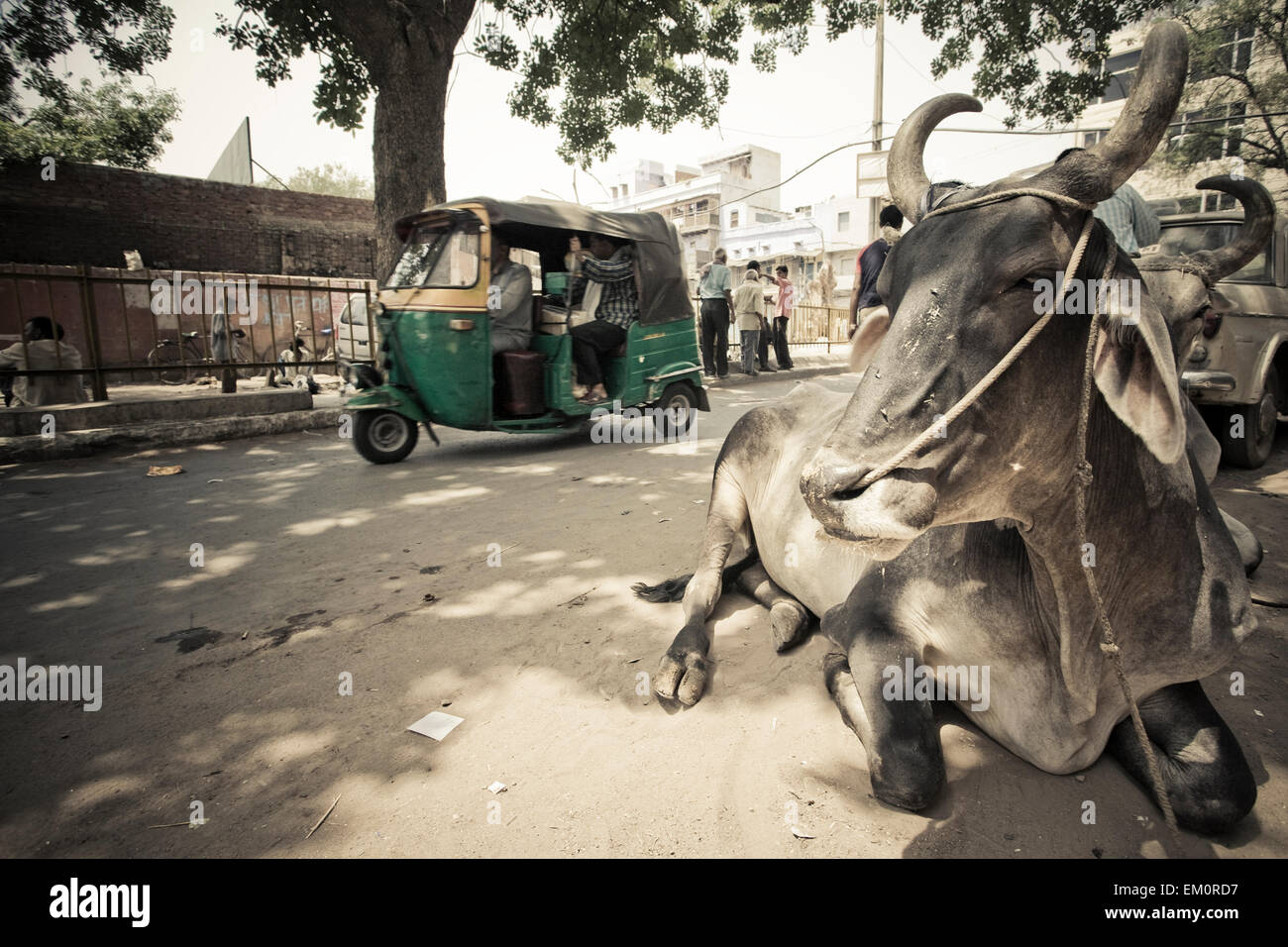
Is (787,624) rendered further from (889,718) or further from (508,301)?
(508,301)

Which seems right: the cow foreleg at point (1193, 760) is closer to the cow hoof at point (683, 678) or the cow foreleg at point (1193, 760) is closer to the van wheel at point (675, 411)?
the cow hoof at point (683, 678)

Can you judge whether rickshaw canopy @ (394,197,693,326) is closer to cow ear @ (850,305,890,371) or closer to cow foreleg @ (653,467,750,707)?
cow foreleg @ (653,467,750,707)

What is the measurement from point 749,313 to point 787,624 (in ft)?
38.4

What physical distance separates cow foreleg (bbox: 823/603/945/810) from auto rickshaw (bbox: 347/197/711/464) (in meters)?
5.22

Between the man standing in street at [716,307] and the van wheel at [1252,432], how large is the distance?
25.0ft

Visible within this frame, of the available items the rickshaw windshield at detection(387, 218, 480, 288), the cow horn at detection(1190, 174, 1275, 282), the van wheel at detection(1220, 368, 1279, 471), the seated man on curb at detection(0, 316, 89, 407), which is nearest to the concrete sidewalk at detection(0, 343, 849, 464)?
the seated man on curb at detection(0, 316, 89, 407)

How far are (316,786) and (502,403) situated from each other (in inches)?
212

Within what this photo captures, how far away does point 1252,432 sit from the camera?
586 cm

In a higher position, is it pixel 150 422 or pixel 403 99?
pixel 403 99

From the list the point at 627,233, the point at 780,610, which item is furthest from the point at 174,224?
the point at 780,610

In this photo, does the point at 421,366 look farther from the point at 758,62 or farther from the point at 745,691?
the point at 758,62

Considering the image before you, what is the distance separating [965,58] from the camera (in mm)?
13508

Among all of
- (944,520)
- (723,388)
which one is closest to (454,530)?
(944,520)

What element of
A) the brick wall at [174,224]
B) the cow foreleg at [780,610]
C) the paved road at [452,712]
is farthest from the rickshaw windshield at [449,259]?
the brick wall at [174,224]
